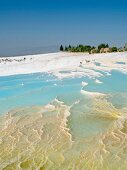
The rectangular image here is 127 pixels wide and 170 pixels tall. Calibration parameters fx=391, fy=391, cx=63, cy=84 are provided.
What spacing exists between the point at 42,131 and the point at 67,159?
259cm

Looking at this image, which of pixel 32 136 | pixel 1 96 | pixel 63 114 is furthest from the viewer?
pixel 1 96

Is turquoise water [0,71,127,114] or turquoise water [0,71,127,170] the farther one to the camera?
turquoise water [0,71,127,114]

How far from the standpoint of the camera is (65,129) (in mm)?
10672

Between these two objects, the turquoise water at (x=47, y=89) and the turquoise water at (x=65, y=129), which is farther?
the turquoise water at (x=47, y=89)

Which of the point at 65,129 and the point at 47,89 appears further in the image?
the point at 47,89

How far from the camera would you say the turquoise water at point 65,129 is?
8.05m

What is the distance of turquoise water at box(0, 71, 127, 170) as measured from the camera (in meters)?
8.05

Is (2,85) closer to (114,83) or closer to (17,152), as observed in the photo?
(114,83)

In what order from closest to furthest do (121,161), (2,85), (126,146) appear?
(121,161)
(126,146)
(2,85)

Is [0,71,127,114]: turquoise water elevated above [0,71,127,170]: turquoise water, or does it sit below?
below

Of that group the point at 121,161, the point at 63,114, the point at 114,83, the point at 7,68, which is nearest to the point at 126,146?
the point at 121,161

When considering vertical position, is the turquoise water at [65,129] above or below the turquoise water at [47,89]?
above

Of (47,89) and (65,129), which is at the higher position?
(65,129)

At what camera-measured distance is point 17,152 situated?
8883mm
